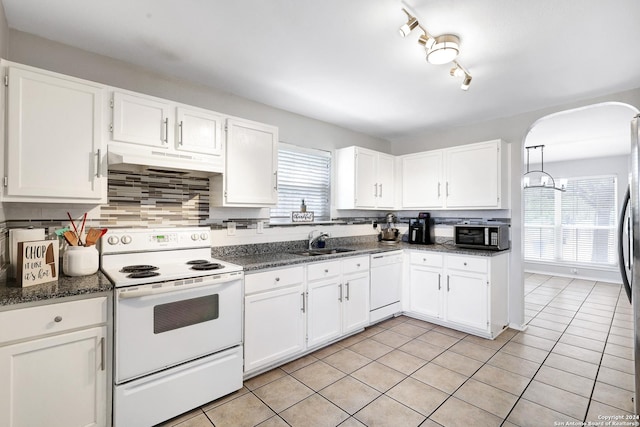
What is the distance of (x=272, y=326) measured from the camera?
2.54m

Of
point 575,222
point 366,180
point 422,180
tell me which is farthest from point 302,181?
point 575,222

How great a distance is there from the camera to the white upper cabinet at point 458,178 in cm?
351

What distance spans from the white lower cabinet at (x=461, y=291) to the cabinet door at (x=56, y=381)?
314 centimetres

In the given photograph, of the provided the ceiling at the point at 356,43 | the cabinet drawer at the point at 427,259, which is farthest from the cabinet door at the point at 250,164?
the cabinet drawer at the point at 427,259

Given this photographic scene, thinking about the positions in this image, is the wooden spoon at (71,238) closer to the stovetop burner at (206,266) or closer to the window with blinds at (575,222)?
the stovetop burner at (206,266)

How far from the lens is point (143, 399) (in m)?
1.86

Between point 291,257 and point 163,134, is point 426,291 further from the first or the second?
point 163,134

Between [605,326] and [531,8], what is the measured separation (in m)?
3.74

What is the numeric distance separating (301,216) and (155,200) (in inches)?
61.7

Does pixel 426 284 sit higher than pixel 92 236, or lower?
lower

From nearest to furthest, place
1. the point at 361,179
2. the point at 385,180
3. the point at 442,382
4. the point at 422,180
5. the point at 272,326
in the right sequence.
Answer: the point at 442,382, the point at 272,326, the point at 361,179, the point at 422,180, the point at 385,180

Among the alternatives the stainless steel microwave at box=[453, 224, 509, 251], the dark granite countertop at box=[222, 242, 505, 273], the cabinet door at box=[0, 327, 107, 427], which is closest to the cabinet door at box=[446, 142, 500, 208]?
the stainless steel microwave at box=[453, 224, 509, 251]

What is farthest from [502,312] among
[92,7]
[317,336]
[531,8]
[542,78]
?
[92,7]

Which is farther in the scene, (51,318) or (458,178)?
(458,178)
